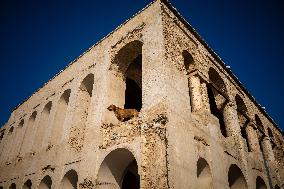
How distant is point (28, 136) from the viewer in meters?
14.1

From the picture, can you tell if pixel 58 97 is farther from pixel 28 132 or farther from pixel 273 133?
pixel 273 133

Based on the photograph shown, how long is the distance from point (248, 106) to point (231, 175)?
5.35 meters

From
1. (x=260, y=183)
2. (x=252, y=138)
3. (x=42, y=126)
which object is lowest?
(x=260, y=183)

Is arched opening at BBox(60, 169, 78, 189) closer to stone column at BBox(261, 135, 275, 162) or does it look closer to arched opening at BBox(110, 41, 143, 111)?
arched opening at BBox(110, 41, 143, 111)

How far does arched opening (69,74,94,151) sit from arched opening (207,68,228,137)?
18.6ft

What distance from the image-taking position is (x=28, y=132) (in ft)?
47.5

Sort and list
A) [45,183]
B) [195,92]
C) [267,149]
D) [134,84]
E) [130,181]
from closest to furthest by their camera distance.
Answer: [195,92] → [130,181] → [45,183] → [134,84] → [267,149]

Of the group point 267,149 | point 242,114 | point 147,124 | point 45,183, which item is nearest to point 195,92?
point 147,124

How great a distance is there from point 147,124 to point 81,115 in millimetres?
4825

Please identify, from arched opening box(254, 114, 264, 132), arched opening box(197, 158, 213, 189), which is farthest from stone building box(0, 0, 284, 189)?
arched opening box(254, 114, 264, 132)

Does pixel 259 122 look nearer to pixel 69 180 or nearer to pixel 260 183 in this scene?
pixel 260 183

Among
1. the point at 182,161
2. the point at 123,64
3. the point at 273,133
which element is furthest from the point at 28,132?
the point at 273,133

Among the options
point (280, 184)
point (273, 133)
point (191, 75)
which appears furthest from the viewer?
point (273, 133)

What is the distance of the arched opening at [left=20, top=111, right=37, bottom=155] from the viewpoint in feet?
43.8
